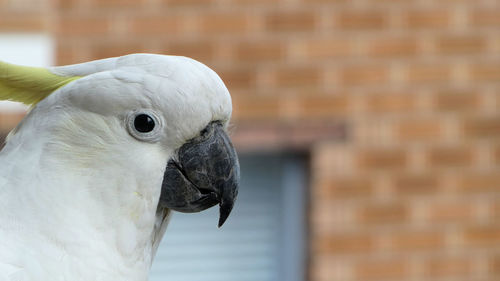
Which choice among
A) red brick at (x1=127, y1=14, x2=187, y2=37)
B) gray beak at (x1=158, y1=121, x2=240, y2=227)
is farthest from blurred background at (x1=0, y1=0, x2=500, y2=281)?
gray beak at (x1=158, y1=121, x2=240, y2=227)

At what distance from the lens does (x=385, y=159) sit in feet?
11.4

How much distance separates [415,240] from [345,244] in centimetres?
26

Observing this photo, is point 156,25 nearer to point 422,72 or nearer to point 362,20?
point 362,20

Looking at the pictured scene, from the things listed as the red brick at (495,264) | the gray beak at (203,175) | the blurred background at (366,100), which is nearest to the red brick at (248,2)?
the blurred background at (366,100)

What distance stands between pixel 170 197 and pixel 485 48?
2170mm

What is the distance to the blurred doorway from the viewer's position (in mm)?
3697

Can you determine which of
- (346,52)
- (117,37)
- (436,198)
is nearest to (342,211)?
(436,198)

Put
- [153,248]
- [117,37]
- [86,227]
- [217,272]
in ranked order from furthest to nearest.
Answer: [217,272]
[117,37]
[153,248]
[86,227]

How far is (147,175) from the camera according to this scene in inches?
62.9

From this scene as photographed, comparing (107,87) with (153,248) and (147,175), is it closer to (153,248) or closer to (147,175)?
(147,175)

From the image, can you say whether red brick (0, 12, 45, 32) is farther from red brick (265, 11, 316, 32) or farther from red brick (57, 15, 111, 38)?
red brick (265, 11, 316, 32)

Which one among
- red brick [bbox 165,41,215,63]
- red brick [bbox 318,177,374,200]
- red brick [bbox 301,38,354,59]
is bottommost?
red brick [bbox 318,177,374,200]

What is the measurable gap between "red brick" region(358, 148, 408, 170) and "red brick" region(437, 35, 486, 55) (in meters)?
0.42

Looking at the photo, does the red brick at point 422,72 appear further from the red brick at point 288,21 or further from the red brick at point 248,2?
the red brick at point 248,2
